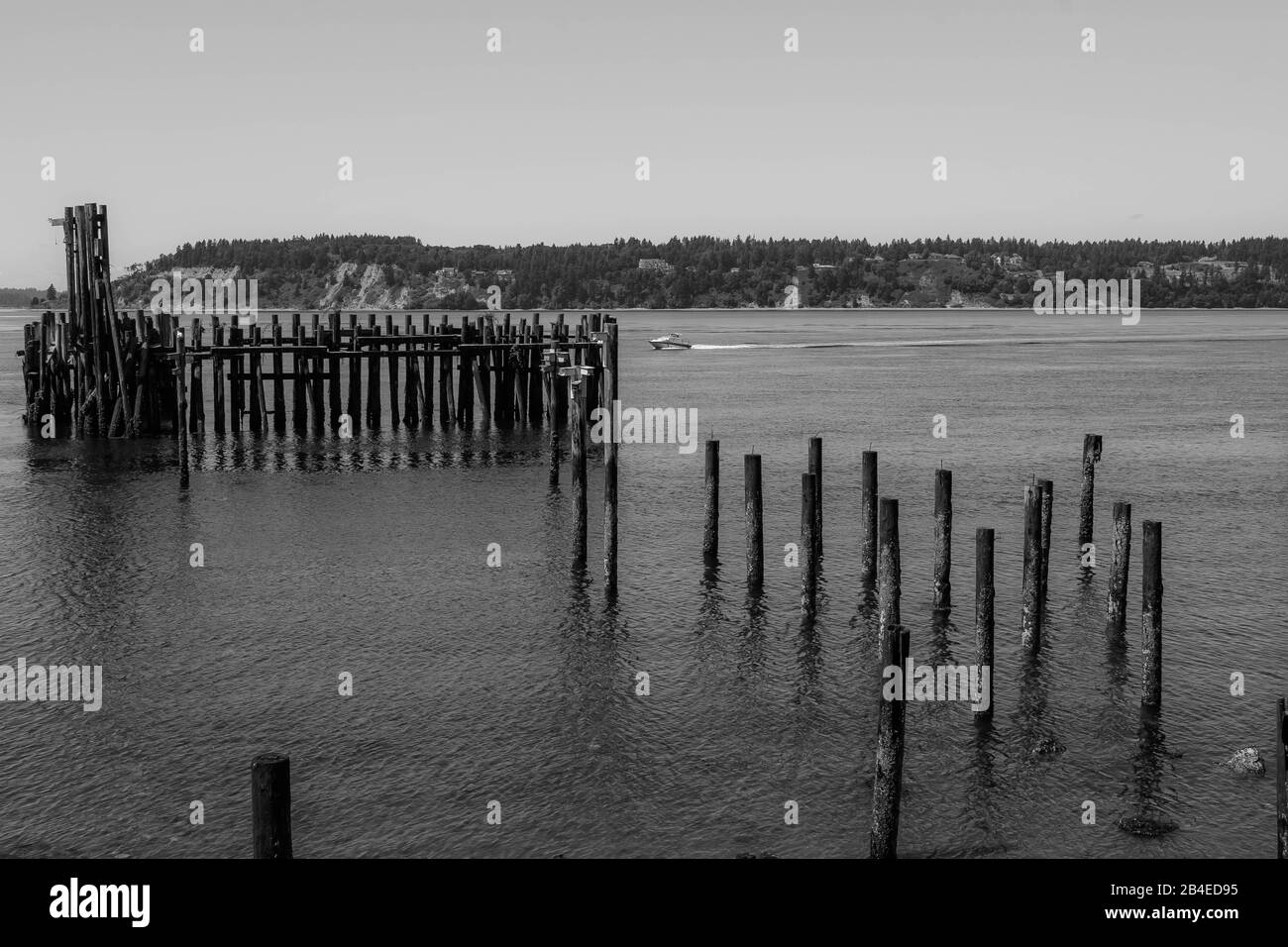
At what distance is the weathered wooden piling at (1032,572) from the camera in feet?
71.8

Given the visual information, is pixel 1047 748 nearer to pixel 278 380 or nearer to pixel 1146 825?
pixel 1146 825

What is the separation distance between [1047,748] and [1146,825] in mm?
2425

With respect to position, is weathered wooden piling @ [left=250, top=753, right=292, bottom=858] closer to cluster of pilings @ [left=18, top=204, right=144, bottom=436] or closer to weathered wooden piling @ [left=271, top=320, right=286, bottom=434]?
weathered wooden piling @ [left=271, top=320, right=286, bottom=434]

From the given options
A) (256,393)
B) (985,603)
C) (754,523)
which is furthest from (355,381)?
(985,603)

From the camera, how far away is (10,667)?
22.0m

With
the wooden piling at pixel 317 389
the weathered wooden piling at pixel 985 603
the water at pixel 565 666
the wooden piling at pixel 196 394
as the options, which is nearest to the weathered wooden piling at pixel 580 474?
the water at pixel 565 666

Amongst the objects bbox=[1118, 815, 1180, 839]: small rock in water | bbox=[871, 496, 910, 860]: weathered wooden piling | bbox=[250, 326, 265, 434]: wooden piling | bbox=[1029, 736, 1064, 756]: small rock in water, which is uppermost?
bbox=[250, 326, 265, 434]: wooden piling

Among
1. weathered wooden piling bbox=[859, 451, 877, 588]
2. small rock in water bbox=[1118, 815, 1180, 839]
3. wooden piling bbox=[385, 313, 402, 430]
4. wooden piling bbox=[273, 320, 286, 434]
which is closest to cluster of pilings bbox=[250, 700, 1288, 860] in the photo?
small rock in water bbox=[1118, 815, 1180, 839]

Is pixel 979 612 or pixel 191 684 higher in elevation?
pixel 979 612

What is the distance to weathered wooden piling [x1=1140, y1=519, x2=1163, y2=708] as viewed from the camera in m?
18.9

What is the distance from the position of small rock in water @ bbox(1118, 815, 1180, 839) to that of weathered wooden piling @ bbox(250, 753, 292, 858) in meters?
9.76
